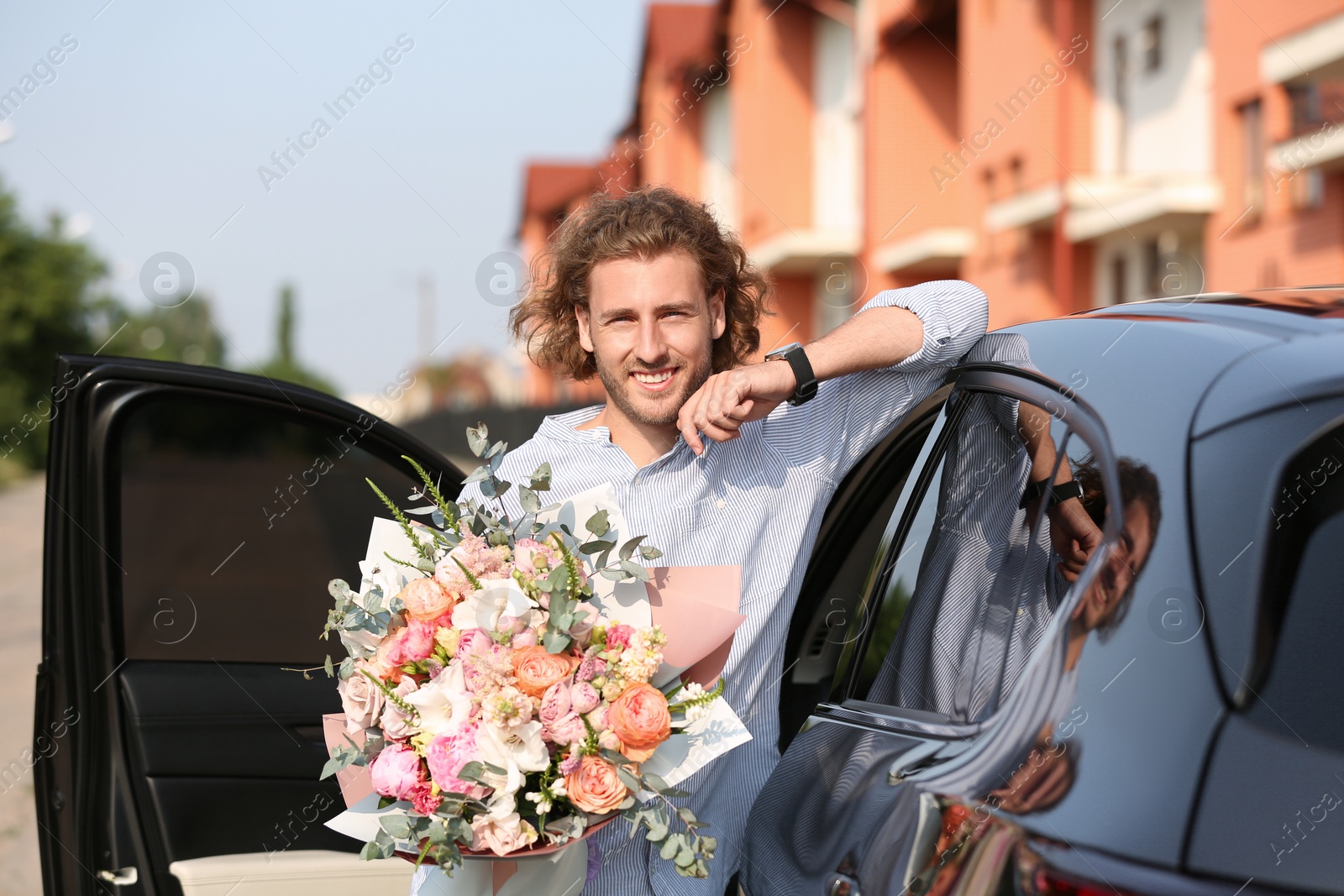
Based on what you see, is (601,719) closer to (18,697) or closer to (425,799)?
(425,799)

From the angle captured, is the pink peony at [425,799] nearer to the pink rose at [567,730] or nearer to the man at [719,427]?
the pink rose at [567,730]

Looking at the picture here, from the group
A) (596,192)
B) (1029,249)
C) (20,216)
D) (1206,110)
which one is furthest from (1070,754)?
(20,216)

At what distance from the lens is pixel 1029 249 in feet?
63.9

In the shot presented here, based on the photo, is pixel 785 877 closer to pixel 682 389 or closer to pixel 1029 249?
pixel 682 389

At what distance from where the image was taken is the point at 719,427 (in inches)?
103

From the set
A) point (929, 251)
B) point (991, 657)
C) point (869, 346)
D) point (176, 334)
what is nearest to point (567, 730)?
point (991, 657)

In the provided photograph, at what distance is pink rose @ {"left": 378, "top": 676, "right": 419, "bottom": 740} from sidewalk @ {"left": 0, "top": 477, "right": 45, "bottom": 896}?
342cm

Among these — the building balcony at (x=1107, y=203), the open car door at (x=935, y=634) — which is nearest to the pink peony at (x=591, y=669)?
the open car door at (x=935, y=634)

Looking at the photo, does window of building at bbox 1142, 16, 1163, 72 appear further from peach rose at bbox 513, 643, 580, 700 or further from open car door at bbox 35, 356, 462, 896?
peach rose at bbox 513, 643, 580, 700

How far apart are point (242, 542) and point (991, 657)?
19648 millimetres

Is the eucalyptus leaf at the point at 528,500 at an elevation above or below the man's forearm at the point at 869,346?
below

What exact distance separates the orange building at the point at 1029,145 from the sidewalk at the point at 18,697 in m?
A: 4.82

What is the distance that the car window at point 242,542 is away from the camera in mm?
3449

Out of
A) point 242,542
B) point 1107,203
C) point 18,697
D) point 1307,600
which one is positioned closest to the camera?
point 1307,600
